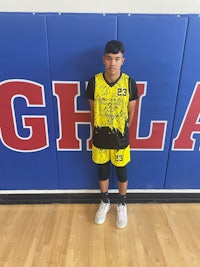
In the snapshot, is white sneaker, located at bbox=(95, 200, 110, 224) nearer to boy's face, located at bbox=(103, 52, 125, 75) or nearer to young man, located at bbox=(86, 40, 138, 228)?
young man, located at bbox=(86, 40, 138, 228)

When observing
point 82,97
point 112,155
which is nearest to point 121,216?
point 112,155

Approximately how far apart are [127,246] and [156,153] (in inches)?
25.2

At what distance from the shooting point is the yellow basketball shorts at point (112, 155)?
149cm

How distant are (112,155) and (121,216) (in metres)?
0.44

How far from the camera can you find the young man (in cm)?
128

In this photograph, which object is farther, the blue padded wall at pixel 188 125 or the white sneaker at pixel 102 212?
the white sneaker at pixel 102 212

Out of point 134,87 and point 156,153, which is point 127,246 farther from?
point 134,87

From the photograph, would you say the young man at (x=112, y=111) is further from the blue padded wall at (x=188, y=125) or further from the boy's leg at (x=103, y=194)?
the blue padded wall at (x=188, y=125)

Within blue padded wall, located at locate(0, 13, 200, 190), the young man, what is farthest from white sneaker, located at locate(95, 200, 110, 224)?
blue padded wall, located at locate(0, 13, 200, 190)

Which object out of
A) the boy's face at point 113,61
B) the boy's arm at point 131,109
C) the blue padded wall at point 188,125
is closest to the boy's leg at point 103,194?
the boy's arm at point 131,109

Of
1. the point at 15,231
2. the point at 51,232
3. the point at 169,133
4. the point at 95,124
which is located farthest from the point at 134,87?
the point at 15,231

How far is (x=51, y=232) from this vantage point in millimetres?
1527

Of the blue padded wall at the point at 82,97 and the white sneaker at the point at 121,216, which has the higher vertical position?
the blue padded wall at the point at 82,97

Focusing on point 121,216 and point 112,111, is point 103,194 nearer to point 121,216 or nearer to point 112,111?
point 121,216
